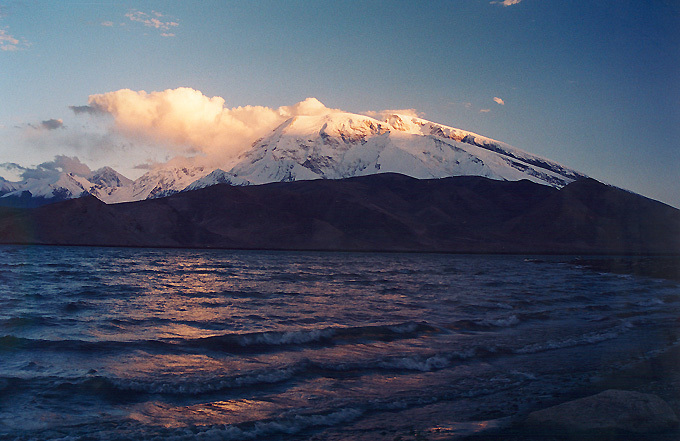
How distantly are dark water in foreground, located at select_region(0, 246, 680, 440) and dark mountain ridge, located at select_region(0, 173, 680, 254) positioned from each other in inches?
4132

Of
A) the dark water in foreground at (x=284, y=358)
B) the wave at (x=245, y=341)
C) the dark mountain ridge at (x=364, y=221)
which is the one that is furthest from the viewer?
the dark mountain ridge at (x=364, y=221)

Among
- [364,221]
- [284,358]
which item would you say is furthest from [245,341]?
[364,221]

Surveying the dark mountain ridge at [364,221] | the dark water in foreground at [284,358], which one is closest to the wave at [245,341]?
the dark water in foreground at [284,358]

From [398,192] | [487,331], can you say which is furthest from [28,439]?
[398,192]

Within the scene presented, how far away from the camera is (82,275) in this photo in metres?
46.2

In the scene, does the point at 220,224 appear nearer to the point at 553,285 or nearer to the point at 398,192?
the point at 398,192

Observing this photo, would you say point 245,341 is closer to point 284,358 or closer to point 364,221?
point 284,358

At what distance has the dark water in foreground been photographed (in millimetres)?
10945

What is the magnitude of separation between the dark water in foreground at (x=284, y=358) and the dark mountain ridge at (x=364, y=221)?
4132 inches

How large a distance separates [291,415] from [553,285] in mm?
38735

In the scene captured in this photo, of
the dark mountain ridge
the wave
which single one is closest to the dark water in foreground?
the wave

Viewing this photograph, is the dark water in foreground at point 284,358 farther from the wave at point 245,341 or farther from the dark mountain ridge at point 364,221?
the dark mountain ridge at point 364,221

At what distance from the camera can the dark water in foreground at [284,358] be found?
35.9 ft

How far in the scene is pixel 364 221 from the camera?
156875 mm
